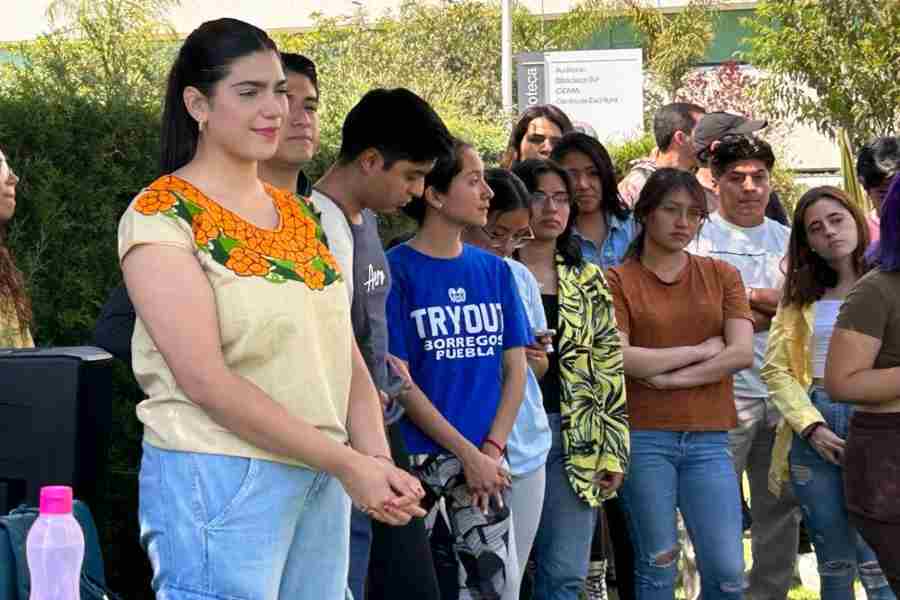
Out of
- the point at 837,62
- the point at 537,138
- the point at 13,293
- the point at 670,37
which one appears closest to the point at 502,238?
the point at 13,293

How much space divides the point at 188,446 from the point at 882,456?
2.77 m

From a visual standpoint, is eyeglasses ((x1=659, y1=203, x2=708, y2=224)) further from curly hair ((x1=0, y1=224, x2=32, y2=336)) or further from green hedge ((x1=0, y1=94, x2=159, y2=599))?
curly hair ((x1=0, y1=224, x2=32, y2=336))

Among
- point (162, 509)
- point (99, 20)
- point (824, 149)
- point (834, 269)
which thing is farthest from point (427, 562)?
point (824, 149)

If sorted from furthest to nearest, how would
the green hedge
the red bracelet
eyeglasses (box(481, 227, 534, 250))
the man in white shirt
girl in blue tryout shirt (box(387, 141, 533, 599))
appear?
the man in white shirt → eyeglasses (box(481, 227, 534, 250)) → the green hedge → the red bracelet → girl in blue tryout shirt (box(387, 141, 533, 599))

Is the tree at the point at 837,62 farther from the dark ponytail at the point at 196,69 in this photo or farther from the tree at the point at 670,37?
the dark ponytail at the point at 196,69

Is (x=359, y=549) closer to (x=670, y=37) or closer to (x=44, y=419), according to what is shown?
(x=44, y=419)

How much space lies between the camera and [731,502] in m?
5.81

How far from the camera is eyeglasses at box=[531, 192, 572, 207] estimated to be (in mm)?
5934

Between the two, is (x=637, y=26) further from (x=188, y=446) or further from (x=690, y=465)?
(x=188, y=446)

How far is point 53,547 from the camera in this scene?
3.18 m

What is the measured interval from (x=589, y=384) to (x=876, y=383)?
1.13 meters

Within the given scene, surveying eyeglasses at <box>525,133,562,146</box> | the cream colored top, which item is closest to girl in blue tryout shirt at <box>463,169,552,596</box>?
eyeglasses at <box>525,133,562,146</box>

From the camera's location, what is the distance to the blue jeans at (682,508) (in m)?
5.76

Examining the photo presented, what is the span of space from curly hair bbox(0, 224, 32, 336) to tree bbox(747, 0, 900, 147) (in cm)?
2116
